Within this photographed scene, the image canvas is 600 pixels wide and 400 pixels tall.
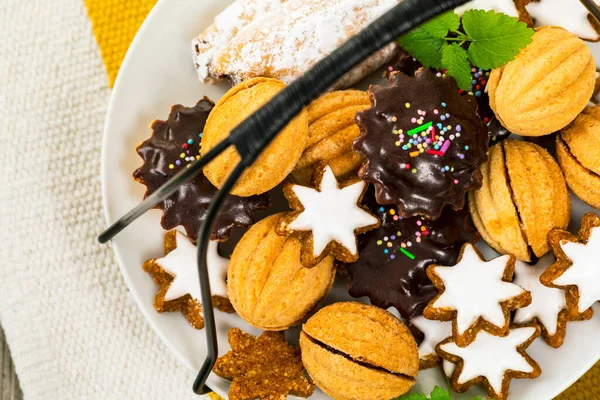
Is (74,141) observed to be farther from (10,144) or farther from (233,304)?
(233,304)

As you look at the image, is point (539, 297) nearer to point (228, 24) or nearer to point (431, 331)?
point (431, 331)

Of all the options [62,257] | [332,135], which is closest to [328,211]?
[332,135]

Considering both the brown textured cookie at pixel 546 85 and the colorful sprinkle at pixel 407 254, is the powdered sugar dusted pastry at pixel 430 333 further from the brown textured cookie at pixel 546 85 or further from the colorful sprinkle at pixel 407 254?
the brown textured cookie at pixel 546 85

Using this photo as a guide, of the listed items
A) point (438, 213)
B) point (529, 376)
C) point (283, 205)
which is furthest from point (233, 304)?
point (529, 376)

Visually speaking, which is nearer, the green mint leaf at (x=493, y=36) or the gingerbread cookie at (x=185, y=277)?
the green mint leaf at (x=493, y=36)

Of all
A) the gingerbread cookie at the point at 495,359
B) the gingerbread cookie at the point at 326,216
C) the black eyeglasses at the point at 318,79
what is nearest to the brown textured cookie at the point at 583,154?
the gingerbread cookie at the point at 495,359

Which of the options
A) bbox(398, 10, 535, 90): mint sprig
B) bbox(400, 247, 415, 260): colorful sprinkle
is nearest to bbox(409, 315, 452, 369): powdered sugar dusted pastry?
bbox(400, 247, 415, 260): colorful sprinkle
